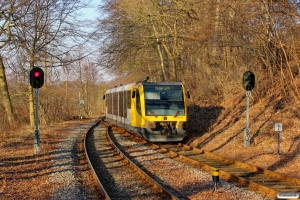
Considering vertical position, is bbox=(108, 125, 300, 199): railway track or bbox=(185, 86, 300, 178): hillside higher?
bbox=(185, 86, 300, 178): hillside

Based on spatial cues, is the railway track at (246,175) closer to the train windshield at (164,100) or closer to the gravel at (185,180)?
the gravel at (185,180)

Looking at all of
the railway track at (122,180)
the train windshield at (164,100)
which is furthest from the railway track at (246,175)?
the train windshield at (164,100)

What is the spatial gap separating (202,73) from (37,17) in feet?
36.5

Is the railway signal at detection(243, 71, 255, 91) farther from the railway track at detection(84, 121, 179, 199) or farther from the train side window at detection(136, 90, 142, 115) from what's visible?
the railway track at detection(84, 121, 179, 199)

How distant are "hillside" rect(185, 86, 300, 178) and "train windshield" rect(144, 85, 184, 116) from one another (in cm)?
185

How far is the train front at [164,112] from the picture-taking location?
17438 millimetres

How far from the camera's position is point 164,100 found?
18094 mm

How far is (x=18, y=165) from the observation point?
1237 cm

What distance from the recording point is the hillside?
12.9 metres

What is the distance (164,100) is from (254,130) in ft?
13.6

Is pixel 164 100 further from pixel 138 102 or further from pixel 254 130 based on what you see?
pixel 254 130

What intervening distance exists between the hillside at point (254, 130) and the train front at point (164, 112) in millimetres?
1229

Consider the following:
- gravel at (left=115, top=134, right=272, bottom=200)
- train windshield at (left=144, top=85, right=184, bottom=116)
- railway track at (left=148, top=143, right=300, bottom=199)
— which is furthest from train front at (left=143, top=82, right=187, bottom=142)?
gravel at (left=115, top=134, right=272, bottom=200)

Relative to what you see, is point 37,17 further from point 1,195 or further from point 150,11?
point 1,195
